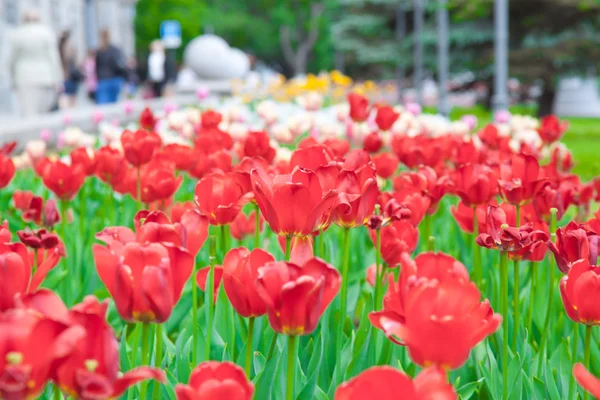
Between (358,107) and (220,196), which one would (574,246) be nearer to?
(220,196)

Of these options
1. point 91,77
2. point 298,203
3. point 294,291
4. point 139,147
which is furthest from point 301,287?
point 91,77

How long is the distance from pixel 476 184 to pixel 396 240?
1.35 ft

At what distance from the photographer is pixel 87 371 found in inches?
36.5

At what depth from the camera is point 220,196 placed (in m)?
1.87

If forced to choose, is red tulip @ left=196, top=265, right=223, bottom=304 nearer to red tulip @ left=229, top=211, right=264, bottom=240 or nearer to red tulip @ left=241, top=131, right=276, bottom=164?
red tulip @ left=229, top=211, right=264, bottom=240

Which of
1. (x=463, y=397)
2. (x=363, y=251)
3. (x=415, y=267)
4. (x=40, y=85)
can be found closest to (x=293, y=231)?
(x=415, y=267)

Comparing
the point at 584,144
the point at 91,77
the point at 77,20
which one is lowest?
the point at 584,144

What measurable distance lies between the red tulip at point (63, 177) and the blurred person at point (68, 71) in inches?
652

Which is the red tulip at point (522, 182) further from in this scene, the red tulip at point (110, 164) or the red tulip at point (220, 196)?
the red tulip at point (110, 164)

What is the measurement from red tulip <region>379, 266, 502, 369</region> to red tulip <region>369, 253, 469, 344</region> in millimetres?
25

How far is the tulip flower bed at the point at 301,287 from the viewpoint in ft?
3.14

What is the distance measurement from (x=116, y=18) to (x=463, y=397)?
41.3m

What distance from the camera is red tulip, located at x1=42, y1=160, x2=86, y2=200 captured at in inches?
103

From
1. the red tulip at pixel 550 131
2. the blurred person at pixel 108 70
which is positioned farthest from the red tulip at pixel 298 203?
the blurred person at pixel 108 70
